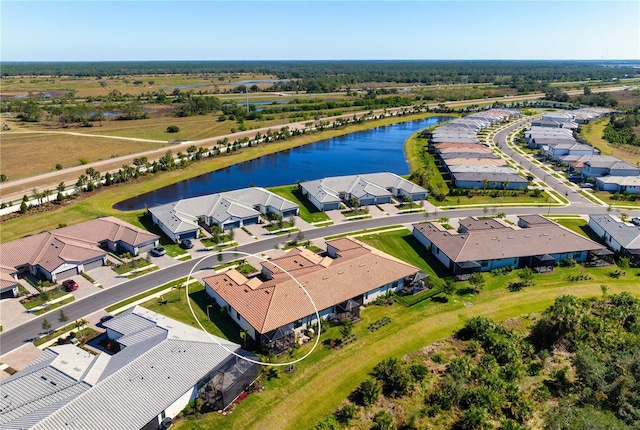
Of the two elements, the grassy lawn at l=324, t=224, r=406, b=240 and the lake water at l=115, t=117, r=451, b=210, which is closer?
the grassy lawn at l=324, t=224, r=406, b=240

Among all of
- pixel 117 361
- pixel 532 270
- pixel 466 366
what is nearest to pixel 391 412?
pixel 466 366

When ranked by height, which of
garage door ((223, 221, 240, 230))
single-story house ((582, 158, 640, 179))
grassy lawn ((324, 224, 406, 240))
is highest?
A: single-story house ((582, 158, 640, 179))

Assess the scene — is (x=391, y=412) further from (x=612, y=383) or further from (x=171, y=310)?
(x=171, y=310)

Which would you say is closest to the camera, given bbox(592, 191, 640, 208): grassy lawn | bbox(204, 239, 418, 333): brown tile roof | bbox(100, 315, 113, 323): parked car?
bbox(204, 239, 418, 333): brown tile roof

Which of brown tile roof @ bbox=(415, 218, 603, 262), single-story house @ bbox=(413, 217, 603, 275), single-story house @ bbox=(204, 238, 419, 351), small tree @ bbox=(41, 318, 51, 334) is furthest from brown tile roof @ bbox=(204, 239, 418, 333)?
small tree @ bbox=(41, 318, 51, 334)

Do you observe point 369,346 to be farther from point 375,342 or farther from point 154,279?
point 154,279

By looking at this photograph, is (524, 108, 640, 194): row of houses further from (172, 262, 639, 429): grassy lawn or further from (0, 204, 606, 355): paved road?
(172, 262, 639, 429): grassy lawn

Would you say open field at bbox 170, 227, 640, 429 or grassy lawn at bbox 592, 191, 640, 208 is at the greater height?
grassy lawn at bbox 592, 191, 640, 208
